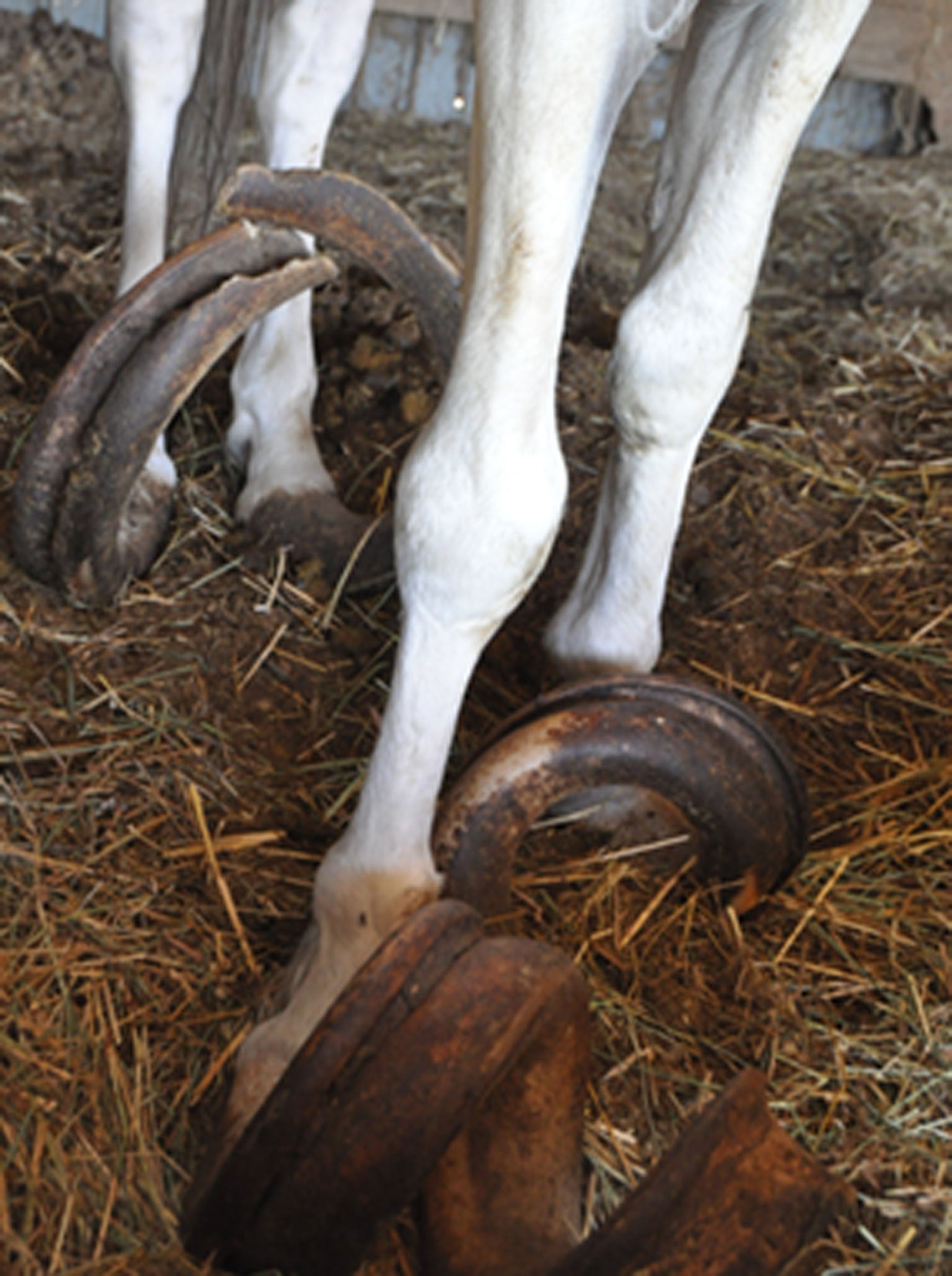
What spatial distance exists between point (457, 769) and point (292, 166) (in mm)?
1066

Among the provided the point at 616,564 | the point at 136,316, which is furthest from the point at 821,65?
the point at 136,316

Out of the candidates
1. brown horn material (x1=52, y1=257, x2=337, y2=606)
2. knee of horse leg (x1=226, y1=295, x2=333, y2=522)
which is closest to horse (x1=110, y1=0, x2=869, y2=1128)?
brown horn material (x1=52, y1=257, x2=337, y2=606)

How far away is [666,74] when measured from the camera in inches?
161

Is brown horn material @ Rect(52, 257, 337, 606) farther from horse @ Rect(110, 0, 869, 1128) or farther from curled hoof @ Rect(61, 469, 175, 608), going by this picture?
horse @ Rect(110, 0, 869, 1128)

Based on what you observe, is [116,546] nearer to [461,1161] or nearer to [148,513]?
[148,513]

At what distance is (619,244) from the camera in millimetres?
3293

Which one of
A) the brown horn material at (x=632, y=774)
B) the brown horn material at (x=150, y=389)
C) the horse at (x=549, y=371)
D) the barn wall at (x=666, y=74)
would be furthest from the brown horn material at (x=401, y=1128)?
the barn wall at (x=666, y=74)

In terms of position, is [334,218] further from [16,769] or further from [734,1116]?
[734,1116]

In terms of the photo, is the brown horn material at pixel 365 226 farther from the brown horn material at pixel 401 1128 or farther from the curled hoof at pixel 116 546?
the brown horn material at pixel 401 1128

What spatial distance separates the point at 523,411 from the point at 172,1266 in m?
0.83

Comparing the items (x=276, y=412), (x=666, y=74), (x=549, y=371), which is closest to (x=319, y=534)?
(x=276, y=412)

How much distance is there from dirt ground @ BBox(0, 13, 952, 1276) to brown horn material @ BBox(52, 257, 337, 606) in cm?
17

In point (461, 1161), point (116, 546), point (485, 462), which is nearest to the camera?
point (461, 1161)

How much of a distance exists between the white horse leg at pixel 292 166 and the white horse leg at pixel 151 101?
13 centimetres
